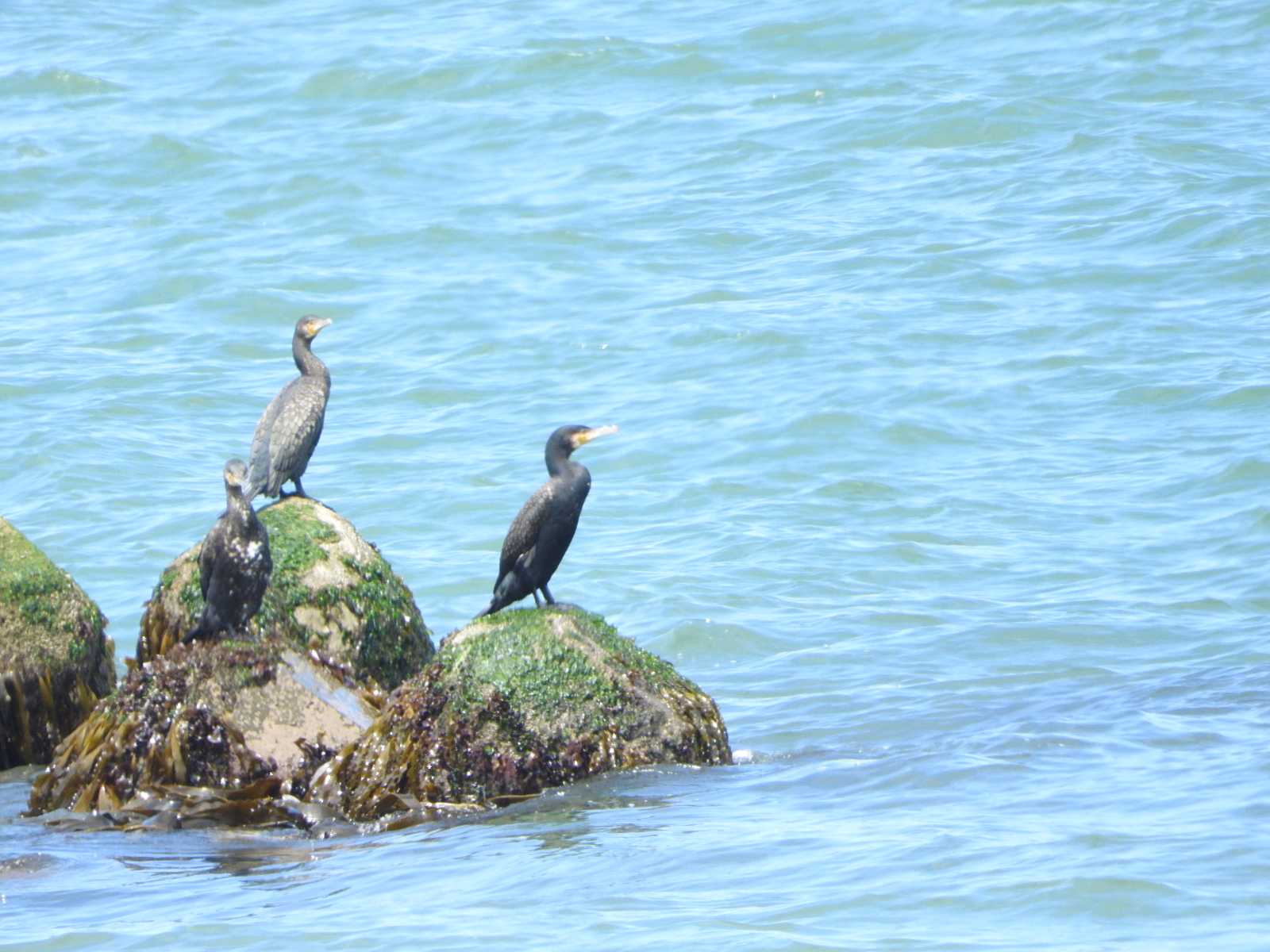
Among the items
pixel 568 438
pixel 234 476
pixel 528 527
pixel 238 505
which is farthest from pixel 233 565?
pixel 568 438

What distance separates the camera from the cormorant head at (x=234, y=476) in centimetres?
789

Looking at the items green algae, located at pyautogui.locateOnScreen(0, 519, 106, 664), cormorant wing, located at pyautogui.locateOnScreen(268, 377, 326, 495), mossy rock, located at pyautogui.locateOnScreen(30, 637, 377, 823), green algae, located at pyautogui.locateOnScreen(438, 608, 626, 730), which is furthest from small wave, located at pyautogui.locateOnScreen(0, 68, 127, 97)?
green algae, located at pyautogui.locateOnScreen(438, 608, 626, 730)

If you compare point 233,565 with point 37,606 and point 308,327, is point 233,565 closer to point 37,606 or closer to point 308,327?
point 37,606

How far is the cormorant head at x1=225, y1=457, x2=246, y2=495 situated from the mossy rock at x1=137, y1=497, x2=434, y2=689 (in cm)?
59

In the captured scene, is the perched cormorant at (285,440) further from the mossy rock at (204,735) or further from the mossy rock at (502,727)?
the mossy rock at (502,727)

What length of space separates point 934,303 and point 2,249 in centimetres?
1020

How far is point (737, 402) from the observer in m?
16.3

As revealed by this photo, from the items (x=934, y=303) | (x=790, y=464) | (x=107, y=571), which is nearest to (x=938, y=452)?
(x=790, y=464)

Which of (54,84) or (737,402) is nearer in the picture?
(737,402)

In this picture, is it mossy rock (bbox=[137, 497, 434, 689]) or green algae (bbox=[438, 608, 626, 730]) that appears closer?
green algae (bbox=[438, 608, 626, 730])

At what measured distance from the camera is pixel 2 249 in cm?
2067

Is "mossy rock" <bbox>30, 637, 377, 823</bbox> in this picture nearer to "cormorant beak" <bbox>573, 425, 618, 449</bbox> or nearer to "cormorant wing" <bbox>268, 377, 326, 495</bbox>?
"cormorant beak" <bbox>573, 425, 618, 449</bbox>

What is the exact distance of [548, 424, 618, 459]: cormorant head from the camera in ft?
27.7

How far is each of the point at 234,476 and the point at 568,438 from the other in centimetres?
149
